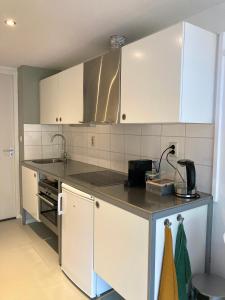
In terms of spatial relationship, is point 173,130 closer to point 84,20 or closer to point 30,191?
point 84,20

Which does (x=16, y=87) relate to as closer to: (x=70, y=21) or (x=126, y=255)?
(x=70, y=21)

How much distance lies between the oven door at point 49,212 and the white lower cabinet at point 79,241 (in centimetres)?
28

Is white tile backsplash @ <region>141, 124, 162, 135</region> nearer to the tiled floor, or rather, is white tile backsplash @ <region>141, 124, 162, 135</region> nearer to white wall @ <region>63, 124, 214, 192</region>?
white wall @ <region>63, 124, 214, 192</region>

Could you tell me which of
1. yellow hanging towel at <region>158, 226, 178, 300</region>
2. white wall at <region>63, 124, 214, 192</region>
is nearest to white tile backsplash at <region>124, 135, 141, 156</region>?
white wall at <region>63, 124, 214, 192</region>

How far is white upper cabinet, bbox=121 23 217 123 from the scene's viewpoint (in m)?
1.47

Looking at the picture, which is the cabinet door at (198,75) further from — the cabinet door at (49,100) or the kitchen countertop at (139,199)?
the cabinet door at (49,100)

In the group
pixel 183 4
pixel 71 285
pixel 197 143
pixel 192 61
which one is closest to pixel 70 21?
pixel 183 4

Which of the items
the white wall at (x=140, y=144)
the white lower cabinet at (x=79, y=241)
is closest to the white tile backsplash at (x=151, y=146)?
the white wall at (x=140, y=144)

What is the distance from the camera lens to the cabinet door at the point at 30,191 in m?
2.90

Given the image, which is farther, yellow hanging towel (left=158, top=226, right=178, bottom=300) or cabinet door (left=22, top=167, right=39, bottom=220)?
cabinet door (left=22, top=167, right=39, bottom=220)

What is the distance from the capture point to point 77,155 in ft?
11.0

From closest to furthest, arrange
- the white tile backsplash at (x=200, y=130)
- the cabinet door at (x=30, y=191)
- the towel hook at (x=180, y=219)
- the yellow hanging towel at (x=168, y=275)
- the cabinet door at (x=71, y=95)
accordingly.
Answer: the yellow hanging towel at (x=168, y=275), the towel hook at (x=180, y=219), the white tile backsplash at (x=200, y=130), the cabinet door at (x=71, y=95), the cabinet door at (x=30, y=191)

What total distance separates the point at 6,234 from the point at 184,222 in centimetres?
241

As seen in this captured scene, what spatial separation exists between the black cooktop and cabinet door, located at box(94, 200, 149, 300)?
332 millimetres
